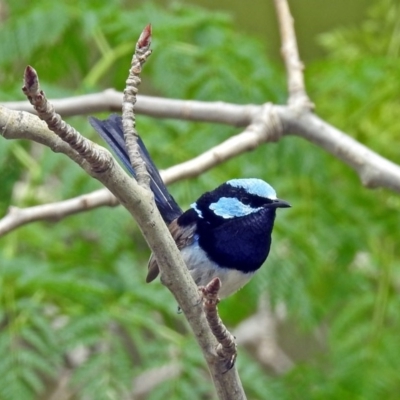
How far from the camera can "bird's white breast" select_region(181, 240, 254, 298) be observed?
1951 millimetres

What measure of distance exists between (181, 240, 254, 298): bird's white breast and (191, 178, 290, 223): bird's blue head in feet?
0.31

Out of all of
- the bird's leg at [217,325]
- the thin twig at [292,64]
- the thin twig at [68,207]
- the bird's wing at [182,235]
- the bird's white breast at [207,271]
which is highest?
the thin twig at [292,64]

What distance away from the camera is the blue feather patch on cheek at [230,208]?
1989mm

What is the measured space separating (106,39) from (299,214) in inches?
37.3

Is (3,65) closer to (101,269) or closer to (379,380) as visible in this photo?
(101,269)

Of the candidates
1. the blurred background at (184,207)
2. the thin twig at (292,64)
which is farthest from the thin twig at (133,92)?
the thin twig at (292,64)

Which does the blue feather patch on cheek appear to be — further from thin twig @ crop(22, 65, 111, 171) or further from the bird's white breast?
thin twig @ crop(22, 65, 111, 171)

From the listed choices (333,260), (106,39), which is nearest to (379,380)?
(333,260)

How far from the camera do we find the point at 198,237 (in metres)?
1.99

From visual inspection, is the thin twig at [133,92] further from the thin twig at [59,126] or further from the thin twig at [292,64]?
the thin twig at [292,64]

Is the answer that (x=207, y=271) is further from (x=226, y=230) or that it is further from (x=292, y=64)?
(x=292, y=64)

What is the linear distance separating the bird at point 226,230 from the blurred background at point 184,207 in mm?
495

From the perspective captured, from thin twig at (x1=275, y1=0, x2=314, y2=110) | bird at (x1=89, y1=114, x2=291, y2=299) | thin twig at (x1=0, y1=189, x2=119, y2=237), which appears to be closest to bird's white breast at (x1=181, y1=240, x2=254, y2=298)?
bird at (x1=89, y1=114, x2=291, y2=299)

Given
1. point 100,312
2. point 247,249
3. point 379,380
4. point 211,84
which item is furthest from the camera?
point 211,84
